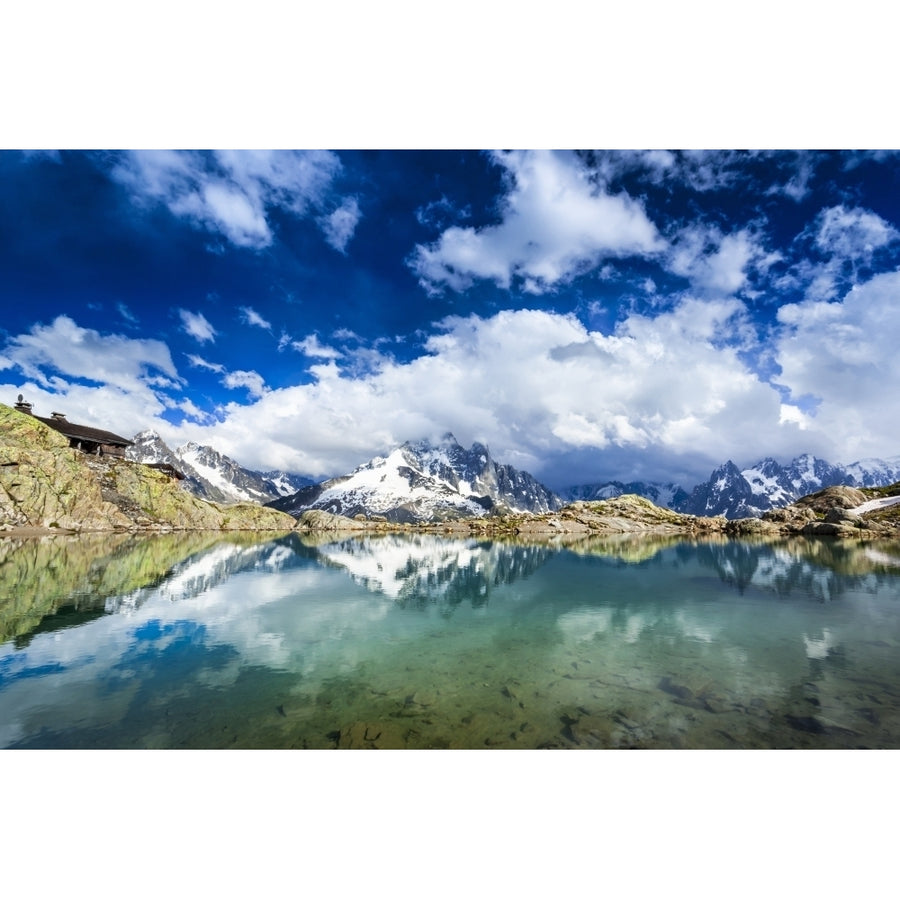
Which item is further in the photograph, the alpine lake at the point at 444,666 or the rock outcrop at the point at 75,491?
the rock outcrop at the point at 75,491

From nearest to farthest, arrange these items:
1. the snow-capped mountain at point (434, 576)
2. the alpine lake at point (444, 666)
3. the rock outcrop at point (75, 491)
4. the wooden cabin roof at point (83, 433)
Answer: the alpine lake at point (444, 666) → the snow-capped mountain at point (434, 576) → the rock outcrop at point (75, 491) → the wooden cabin roof at point (83, 433)

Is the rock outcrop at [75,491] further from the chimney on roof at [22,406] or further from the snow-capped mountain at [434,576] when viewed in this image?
the snow-capped mountain at [434,576]

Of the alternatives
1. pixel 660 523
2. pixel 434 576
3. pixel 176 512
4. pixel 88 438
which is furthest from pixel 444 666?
pixel 660 523

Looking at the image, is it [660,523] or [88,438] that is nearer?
[88,438]

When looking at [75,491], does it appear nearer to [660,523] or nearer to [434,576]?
[434,576]

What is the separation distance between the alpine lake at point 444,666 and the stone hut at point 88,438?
110m

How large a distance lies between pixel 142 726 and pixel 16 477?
10779 centimetres

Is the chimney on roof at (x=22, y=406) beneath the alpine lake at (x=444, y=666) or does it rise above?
above

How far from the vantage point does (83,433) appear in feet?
418

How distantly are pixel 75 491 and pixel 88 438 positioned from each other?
3423 cm

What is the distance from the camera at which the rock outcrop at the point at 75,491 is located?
88.6 metres

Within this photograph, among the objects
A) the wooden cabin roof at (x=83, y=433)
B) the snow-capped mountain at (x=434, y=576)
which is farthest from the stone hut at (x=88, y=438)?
the snow-capped mountain at (x=434, y=576)

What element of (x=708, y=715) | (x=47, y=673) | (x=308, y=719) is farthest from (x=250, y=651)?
(x=708, y=715)

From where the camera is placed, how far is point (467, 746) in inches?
447
